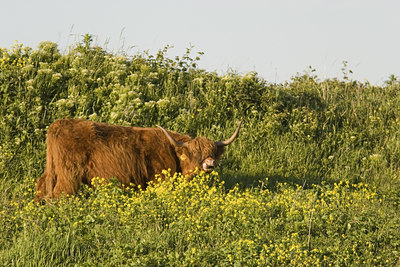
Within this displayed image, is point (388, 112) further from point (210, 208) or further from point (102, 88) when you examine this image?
point (210, 208)

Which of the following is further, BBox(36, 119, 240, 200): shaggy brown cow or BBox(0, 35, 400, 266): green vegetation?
BBox(36, 119, 240, 200): shaggy brown cow

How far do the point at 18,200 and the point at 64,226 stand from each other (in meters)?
1.95

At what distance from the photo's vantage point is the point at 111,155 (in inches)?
332

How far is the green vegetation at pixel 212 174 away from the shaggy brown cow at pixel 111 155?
9.4 inches

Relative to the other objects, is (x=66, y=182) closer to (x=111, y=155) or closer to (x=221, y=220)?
(x=111, y=155)

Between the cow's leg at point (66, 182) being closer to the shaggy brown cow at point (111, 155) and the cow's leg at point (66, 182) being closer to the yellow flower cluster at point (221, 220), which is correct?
the shaggy brown cow at point (111, 155)

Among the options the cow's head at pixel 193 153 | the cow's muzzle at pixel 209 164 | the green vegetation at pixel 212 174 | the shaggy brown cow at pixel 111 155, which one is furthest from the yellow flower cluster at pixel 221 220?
the cow's head at pixel 193 153

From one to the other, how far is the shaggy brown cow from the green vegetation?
0.24 metres

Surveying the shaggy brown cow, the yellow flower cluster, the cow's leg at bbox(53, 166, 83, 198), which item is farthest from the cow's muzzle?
the cow's leg at bbox(53, 166, 83, 198)

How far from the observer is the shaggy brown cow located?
8180mm

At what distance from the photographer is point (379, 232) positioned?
712 centimetres

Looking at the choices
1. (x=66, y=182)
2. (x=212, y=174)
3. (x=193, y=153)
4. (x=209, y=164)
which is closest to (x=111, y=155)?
(x=66, y=182)

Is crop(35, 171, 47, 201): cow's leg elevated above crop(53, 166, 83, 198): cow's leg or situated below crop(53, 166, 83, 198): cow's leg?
below

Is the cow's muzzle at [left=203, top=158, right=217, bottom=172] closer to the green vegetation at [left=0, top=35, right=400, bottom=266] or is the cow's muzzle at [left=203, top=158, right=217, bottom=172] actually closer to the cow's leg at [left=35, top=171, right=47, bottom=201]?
the green vegetation at [left=0, top=35, right=400, bottom=266]
